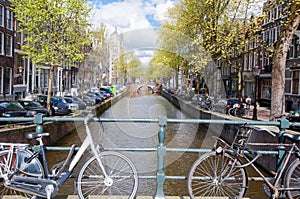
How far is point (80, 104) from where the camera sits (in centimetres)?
2364

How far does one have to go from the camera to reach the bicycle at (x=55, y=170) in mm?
3380

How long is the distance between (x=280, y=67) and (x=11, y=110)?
36.4 ft

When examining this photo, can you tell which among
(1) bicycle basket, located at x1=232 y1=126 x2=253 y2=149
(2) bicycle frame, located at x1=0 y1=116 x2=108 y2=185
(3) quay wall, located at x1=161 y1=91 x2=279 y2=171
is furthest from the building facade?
(1) bicycle basket, located at x1=232 y1=126 x2=253 y2=149

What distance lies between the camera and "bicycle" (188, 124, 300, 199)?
346 centimetres

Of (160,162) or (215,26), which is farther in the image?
(215,26)

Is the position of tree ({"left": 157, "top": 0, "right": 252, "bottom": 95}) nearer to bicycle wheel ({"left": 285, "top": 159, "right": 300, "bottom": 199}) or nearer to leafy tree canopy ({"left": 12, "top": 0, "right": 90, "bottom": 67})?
leafy tree canopy ({"left": 12, "top": 0, "right": 90, "bottom": 67})

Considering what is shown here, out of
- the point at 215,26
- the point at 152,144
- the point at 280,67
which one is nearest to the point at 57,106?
the point at 152,144

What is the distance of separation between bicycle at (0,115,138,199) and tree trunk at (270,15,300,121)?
833cm

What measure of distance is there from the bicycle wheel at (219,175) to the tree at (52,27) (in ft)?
46.7

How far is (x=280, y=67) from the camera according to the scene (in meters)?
10.9

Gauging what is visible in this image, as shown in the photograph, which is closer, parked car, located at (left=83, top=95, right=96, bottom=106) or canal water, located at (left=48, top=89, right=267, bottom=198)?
canal water, located at (left=48, top=89, right=267, bottom=198)

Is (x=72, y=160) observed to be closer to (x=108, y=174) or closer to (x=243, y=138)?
(x=108, y=174)

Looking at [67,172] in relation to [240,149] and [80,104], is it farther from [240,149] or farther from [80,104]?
[80,104]

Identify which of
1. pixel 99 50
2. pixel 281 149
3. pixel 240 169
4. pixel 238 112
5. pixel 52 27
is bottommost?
pixel 238 112
